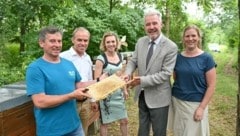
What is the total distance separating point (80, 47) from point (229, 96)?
702cm

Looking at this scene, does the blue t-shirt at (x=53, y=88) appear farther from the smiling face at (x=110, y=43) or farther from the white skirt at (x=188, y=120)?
the smiling face at (x=110, y=43)

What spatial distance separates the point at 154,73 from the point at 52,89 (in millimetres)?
1337

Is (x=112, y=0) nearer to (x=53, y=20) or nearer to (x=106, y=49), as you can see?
(x=53, y=20)

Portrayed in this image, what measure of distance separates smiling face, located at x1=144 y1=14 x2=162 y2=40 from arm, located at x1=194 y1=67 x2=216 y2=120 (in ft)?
2.40

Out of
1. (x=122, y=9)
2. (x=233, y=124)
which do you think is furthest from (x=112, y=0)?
(x=233, y=124)

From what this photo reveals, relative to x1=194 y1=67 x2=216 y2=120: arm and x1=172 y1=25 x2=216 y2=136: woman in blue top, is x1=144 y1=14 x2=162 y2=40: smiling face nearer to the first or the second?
x1=172 y1=25 x2=216 y2=136: woman in blue top

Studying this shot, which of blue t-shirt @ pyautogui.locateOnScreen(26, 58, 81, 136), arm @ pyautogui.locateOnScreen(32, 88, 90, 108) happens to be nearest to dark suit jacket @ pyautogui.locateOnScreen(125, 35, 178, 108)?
blue t-shirt @ pyautogui.locateOnScreen(26, 58, 81, 136)

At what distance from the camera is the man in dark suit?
147 inches

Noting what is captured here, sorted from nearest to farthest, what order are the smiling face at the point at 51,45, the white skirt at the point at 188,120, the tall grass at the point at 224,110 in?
the smiling face at the point at 51,45, the white skirt at the point at 188,120, the tall grass at the point at 224,110

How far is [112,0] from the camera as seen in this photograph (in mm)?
11609

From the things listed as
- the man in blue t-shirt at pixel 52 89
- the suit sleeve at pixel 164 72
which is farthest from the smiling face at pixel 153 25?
the man in blue t-shirt at pixel 52 89

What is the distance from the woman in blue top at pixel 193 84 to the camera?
12.2 ft

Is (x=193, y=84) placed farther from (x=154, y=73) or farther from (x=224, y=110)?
(x=224, y=110)

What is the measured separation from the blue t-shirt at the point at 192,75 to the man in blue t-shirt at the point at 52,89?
134cm
